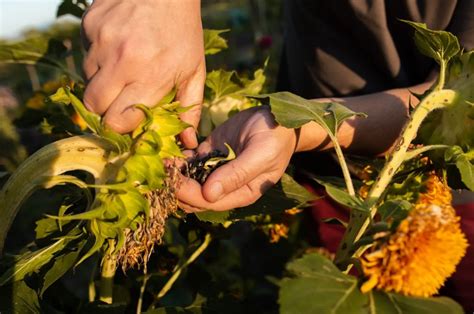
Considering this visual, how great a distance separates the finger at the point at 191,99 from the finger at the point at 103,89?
5.0 inches

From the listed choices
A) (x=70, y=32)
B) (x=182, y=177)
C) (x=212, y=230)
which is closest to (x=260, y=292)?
(x=212, y=230)

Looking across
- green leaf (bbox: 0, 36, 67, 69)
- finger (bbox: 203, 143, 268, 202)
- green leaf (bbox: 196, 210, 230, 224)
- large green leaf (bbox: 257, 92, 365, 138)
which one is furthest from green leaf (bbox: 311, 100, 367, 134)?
green leaf (bbox: 0, 36, 67, 69)

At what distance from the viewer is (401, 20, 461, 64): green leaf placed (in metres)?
0.74

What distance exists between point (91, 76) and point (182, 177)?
7.0 inches

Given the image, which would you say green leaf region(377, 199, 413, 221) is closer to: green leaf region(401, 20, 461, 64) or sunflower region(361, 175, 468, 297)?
sunflower region(361, 175, 468, 297)

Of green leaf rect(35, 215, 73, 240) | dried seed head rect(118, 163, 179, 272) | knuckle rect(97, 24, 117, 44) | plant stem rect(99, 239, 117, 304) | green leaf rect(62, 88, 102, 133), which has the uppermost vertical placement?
knuckle rect(97, 24, 117, 44)

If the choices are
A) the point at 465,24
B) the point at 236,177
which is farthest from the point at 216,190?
the point at 465,24

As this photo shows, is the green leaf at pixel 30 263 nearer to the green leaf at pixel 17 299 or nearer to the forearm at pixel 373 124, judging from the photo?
the green leaf at pixel 17 299

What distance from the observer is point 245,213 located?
0.85 meters

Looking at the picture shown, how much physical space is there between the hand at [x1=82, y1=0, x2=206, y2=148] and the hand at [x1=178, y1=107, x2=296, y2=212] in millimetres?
134

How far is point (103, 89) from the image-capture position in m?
0.70

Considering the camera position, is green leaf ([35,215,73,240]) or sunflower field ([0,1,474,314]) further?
green leaf ([35,215,73,240])

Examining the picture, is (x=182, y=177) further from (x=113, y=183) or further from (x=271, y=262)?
(x=271, y=262)

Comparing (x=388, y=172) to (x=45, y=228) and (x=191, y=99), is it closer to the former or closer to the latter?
(x=191, y=99)
